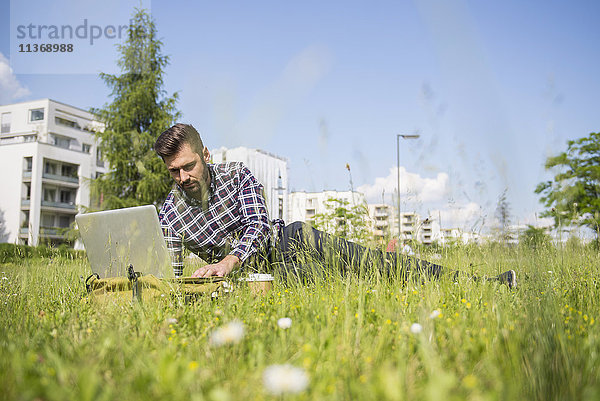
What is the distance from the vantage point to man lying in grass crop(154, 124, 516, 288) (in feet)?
10.6

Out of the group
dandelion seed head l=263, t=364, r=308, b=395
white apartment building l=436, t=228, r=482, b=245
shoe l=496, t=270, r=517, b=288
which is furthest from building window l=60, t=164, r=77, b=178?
dandelion seed head l=263, t=364, r=308, b=395

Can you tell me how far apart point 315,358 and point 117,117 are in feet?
59.3

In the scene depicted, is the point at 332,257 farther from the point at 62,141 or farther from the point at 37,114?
the point at 37,114

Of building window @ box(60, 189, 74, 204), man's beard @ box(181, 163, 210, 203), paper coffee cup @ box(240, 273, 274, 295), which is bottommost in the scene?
paper coffee cup @ box(240, 273, 274, 295)

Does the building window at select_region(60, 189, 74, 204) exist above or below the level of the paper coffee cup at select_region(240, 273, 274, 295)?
above

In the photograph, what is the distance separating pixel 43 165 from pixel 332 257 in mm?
44610

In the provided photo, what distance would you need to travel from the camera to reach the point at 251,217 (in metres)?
3.43

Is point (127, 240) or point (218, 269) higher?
point (127, 240)

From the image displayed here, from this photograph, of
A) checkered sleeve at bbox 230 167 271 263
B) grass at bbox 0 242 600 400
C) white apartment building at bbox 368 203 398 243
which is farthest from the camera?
white apartment building at bbox 368 203 398 243

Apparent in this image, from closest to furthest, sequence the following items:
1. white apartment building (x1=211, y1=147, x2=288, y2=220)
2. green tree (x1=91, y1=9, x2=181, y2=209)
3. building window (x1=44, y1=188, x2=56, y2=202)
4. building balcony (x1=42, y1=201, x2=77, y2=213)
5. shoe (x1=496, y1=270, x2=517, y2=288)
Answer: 1. shoe (x1=496, y1=270, x2=517, y2=288)
2. white apartment building (x1=211, y1=147, x2=288, y2=220)
3. green tree (x1=91, y1=9, x2=181, y2=209)
4. building balcony (x1=42, y1=201, x2=77, y2=213)
5. building window (x1=44, y1=188, x2=56, y2=202)

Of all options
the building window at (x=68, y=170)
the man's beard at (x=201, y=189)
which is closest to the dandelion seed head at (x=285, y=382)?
the man's beard at (x=201, y=189)

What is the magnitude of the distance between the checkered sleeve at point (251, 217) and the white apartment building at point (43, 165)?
118 ft

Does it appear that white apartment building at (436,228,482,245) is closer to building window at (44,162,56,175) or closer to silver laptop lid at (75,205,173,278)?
silver laptop lid at (75,205,173,278)

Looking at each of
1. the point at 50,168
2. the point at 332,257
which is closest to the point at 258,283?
the point at 332,257
